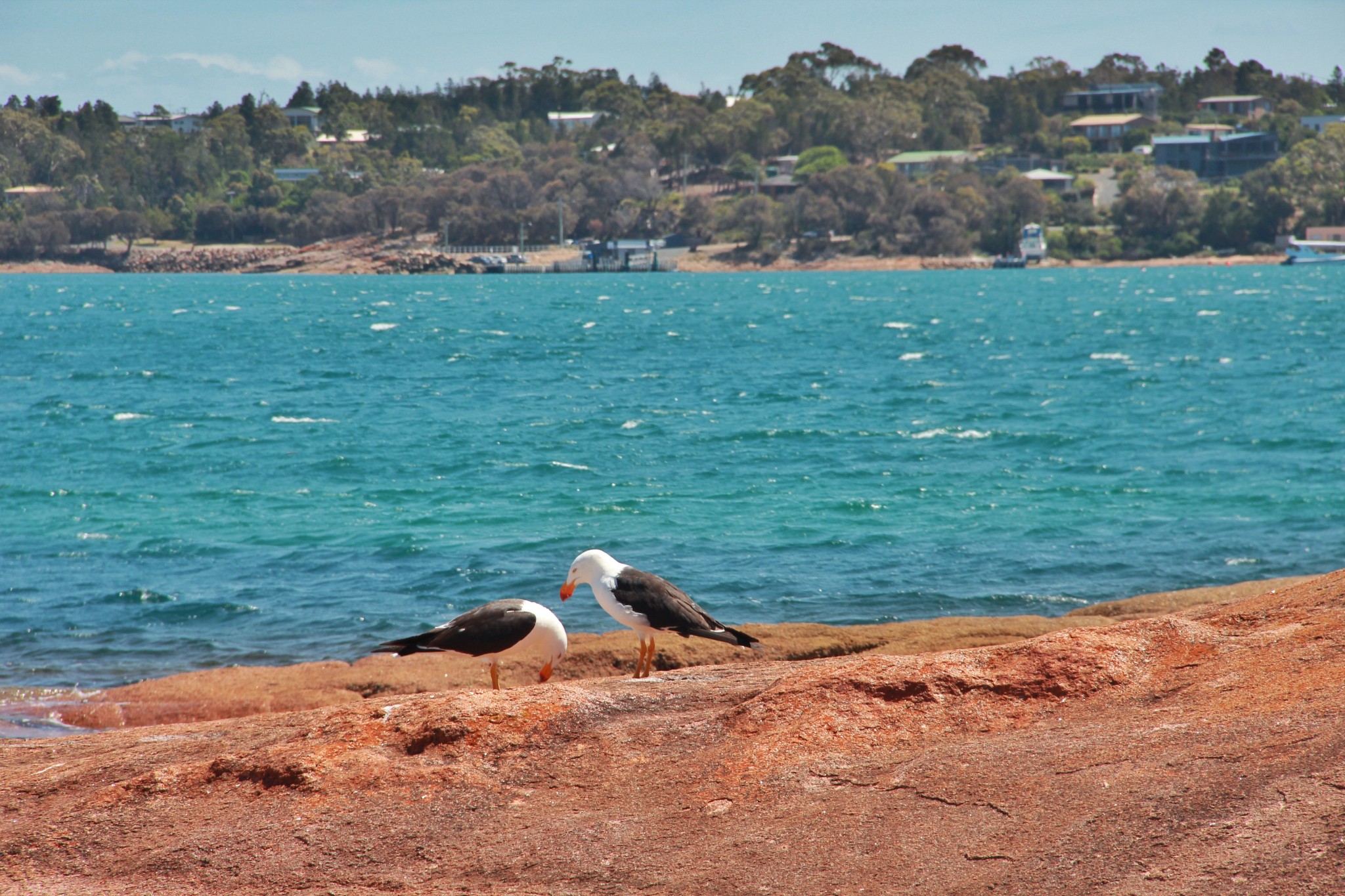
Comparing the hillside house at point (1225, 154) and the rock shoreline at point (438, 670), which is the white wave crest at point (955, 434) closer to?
the rock shoreline at point (438, 670)

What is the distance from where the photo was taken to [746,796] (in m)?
4.15

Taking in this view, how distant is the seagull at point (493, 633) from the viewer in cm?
615

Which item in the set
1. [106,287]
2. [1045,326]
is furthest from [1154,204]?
[106,287]

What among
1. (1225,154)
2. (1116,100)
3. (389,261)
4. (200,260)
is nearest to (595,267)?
(389,261)

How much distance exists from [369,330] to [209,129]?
15467cm

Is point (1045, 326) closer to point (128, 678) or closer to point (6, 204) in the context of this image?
point (128, 678)

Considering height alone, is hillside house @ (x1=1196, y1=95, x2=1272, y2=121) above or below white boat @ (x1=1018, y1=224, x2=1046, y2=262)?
above

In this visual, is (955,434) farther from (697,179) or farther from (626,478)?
(697,179)

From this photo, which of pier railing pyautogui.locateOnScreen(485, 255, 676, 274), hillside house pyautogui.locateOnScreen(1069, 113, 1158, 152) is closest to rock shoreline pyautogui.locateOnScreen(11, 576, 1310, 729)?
pier railing pyautogui.locateOnScreen(485, 255, 676, 274)

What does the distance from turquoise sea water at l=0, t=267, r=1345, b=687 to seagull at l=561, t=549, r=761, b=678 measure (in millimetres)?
5512

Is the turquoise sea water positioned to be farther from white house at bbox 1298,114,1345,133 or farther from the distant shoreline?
white house at bbox 1298,114,1345,133

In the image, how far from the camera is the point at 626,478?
71.0ft

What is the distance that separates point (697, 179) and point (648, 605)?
18343 cm

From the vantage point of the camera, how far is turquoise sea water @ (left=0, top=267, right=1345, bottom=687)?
13.5 m
